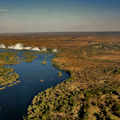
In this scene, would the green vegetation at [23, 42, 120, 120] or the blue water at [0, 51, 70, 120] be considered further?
the blue water at [0, 51, 70, 120]

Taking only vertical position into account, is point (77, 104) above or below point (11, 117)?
above

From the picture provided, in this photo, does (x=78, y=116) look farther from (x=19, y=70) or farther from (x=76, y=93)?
(x=19, y=70)

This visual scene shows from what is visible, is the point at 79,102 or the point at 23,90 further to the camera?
the point at 23,90

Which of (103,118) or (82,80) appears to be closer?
(103,118)

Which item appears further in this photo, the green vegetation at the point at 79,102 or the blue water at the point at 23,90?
the blue water at the point at 23,90

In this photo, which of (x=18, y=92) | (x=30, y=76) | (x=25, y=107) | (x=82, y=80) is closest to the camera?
(x=25, y=107)

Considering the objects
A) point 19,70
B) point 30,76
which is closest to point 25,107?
point 30,76

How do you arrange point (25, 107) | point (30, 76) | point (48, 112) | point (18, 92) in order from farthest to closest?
A: point (30, 76) → point (18, 92) → point (25, 107) → point (48, 112)
